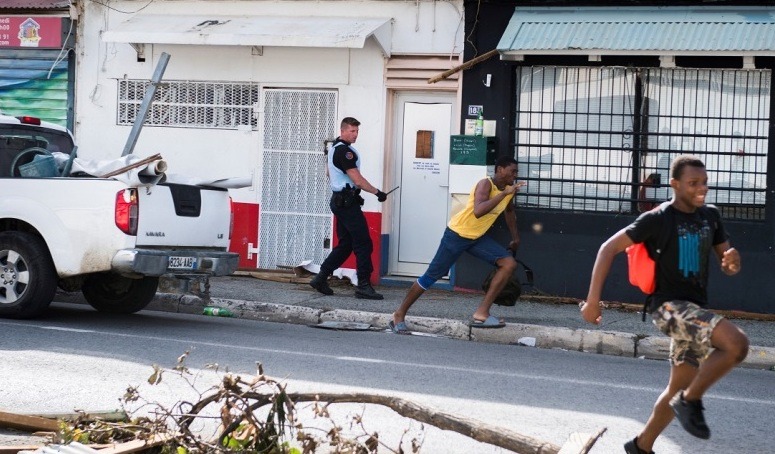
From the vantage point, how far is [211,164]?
15.5 meters

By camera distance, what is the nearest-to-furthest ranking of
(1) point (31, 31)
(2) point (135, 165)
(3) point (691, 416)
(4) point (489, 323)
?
(3) point (691, 416)
(2) point (135, 165)
(4) point (489, 323)
(1) point (31, 31)

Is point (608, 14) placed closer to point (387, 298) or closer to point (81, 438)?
point (387, 298)

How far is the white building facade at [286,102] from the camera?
14.5 metres

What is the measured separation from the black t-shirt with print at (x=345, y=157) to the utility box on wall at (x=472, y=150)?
160 centimetres

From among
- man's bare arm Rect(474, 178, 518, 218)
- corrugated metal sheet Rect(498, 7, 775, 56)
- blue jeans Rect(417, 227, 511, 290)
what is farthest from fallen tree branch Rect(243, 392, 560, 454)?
corrugated metal sheet Rect(498, 7, 775, 56)

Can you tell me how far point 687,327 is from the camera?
5.66 metres

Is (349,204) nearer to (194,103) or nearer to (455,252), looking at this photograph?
(455,252)

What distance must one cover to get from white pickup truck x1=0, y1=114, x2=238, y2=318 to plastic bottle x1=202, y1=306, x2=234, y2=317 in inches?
55.6

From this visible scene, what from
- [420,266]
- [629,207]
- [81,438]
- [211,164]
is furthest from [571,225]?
[81,438]

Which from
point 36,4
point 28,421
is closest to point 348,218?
point 36,4

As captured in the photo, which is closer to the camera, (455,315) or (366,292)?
(455,315)

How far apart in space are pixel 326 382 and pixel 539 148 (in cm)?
658

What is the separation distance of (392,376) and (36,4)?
31.1 ft

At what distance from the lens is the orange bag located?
5922 millimetres
